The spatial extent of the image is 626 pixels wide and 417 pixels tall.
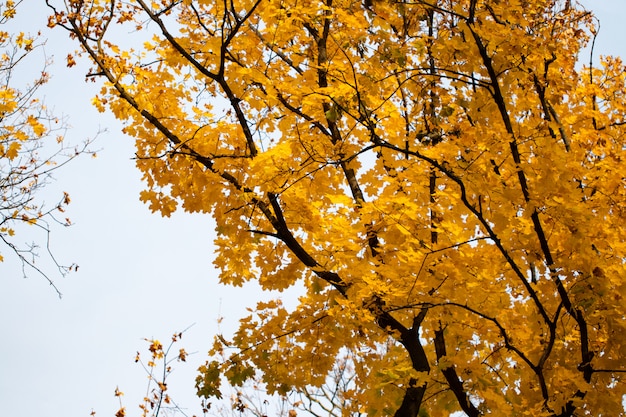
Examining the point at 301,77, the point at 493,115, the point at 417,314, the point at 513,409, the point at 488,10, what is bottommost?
the point at 513,409

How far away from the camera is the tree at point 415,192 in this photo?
136 inches

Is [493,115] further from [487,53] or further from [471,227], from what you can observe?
[471,227]

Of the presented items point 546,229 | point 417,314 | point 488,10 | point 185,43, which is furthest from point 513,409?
point 185,43

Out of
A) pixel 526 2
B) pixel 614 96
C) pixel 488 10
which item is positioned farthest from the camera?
pixel 614 96

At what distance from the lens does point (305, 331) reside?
5020 millimetres

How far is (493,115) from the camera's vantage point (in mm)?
3826

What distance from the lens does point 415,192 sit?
4.39m

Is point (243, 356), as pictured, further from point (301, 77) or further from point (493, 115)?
point (493, 115)

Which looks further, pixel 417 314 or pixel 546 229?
pixel 417 314

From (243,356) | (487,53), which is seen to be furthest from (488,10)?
(243,356)

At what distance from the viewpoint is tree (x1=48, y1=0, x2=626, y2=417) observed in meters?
3.46

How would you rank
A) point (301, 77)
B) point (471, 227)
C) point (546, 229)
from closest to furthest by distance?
point (546, 229), point (471, 227), point (301, 77)

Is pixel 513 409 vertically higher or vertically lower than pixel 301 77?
lower

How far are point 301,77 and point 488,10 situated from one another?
82.9 inches
